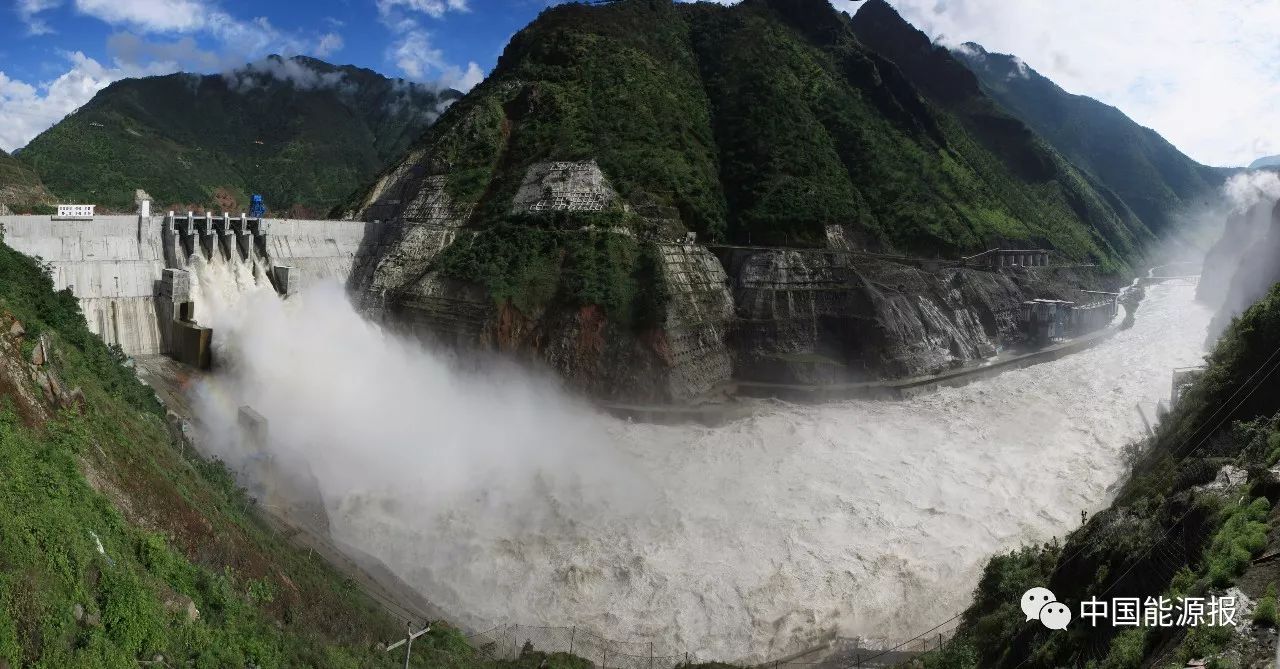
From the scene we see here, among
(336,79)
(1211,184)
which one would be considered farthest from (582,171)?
(1211,184)

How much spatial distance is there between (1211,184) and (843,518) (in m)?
192

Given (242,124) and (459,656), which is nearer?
(459,656)

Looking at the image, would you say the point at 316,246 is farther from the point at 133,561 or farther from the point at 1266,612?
the point at 1266,612

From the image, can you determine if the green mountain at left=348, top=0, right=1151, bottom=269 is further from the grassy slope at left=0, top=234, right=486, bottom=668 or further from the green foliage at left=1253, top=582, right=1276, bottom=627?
the green foliage at left=1253, top=582, right=1276, bottom=627

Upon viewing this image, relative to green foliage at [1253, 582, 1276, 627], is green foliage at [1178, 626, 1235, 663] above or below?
below

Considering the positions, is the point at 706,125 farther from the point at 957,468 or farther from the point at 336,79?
the point at 336,79

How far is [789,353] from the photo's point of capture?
5431cm

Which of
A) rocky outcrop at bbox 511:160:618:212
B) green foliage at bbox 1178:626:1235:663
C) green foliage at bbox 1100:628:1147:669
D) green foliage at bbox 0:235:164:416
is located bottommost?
green foliage at bbox 1100:628:1147:669

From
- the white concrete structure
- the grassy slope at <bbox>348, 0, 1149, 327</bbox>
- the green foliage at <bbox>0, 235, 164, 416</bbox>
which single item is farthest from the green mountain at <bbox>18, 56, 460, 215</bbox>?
the green foliage at <bbox>0, 235, 164, 416</bbox>

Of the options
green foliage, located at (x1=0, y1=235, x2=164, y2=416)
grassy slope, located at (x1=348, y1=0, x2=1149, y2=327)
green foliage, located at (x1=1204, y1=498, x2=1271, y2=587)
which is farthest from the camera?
grassy slope, located at (x1=348, y1=0, x2=1149, y2=327)

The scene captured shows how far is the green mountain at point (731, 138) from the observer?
205 ft

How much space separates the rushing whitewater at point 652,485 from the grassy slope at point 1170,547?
638cm

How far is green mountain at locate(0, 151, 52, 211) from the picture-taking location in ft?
184

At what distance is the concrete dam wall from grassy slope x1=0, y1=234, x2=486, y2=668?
13.4 metres
